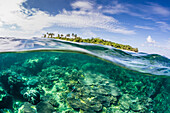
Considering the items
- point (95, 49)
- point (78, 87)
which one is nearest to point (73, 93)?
point (78, 87)

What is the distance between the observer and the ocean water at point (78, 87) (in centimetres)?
732

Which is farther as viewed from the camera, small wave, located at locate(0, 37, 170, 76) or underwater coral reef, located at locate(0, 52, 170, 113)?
small wave, located at locate(0, 37, 170, 76)

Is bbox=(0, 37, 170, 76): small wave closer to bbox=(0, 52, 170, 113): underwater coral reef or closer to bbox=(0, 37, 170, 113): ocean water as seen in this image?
bbox=(0, 37, 170, 113): ocean water

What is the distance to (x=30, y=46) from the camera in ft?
32.8

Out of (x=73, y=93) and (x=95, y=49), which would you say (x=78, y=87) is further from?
(x=95, y=49)

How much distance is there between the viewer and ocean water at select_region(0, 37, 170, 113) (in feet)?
24.0

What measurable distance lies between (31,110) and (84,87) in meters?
4.09

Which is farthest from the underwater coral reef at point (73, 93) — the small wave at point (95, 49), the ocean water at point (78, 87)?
the small wave at point (95, 49)

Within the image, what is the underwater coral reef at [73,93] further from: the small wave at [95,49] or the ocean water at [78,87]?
the small wave at [95,49]

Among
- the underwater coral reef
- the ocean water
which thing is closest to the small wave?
the ocean water

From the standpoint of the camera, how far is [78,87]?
8898 millimetres

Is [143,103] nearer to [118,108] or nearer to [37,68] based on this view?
[118,108]

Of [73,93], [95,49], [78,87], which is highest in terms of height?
[95,49]

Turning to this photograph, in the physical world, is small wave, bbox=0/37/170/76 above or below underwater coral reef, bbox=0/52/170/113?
above
